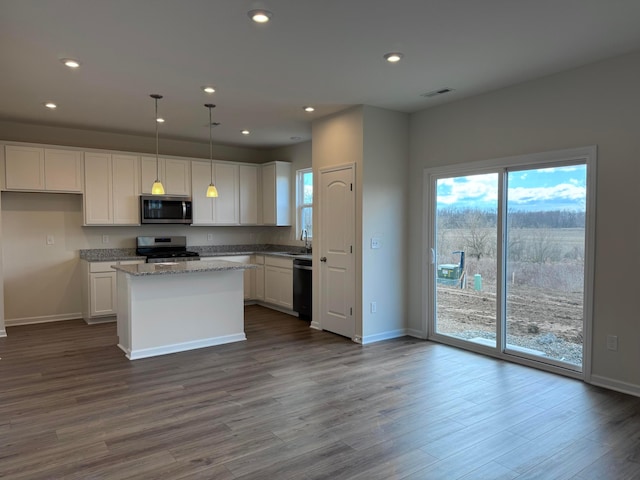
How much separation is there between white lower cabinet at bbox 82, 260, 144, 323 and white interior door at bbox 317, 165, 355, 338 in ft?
9.57

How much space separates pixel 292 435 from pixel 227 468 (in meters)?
0.51

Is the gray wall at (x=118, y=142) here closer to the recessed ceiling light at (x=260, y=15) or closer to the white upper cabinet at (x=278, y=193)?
the white upper cabinet at (x=278, y=193)

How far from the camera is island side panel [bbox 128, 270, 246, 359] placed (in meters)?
4.48

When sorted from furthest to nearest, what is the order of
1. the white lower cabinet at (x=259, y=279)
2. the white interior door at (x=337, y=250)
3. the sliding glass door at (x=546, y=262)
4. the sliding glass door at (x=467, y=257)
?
1. the white lower cabinet at (x=259, y=279)
2. the white interior door at (x=337, y=250)
3. the sliding glass door at (x=467, y=257)
4. the sliding glass door at (x=546, y=262)

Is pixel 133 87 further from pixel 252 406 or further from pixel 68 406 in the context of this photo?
pixel 252 406

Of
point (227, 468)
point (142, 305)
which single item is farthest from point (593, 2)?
point (142, 305)

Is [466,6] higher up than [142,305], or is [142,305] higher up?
[466,6]

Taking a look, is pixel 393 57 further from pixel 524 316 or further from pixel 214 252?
pixel 214 252

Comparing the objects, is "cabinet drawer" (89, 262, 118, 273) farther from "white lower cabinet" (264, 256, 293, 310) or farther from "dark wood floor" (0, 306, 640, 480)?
"white lower cabinet" (264, 256, 293, 310)

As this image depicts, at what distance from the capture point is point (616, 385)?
11.8 ft

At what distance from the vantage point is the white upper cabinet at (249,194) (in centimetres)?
751

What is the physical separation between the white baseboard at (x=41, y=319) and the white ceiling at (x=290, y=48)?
9.16 feet

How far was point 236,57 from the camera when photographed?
3.55 metres

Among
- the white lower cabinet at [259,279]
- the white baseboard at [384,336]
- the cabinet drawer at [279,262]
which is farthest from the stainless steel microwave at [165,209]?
the white baseboard at [384,336]
